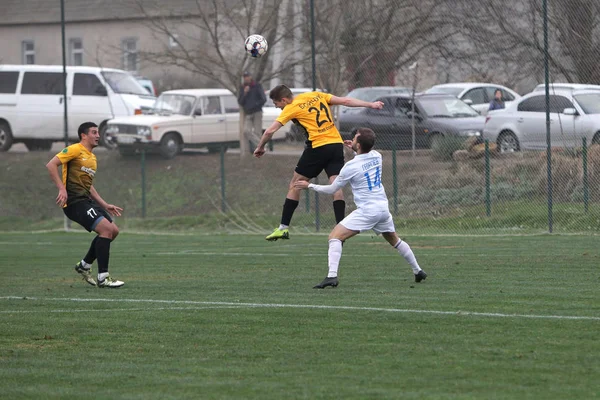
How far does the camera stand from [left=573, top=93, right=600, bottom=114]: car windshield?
19.0 m

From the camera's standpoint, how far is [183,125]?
93.0 ft

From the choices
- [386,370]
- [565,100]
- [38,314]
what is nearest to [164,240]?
[565,100]

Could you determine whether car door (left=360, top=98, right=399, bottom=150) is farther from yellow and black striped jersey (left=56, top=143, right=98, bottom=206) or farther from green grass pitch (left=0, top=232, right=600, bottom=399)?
yellow and black striped jersey (left=56, top=143, right=98, bottom=206)

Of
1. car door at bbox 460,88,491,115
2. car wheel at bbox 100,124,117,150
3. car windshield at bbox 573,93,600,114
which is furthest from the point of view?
car wheel at bbox 100,124,117,150

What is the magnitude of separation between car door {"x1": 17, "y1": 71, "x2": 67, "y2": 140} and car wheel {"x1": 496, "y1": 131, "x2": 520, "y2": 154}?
12619 millimetres

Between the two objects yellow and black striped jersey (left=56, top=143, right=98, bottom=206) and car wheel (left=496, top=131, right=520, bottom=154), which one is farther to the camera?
car wheel (left=496, top=131, right=520, bottom=154)

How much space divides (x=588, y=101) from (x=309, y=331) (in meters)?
12.1

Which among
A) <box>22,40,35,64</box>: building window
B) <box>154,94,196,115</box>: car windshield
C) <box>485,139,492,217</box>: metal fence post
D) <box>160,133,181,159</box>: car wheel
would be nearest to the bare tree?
<box>485,139,492,217</box>: metal fence post

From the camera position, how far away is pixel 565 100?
19094 mm

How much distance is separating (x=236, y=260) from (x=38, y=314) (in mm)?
5654

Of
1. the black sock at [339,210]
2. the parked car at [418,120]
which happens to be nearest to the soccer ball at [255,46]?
the black sock at [339,210]

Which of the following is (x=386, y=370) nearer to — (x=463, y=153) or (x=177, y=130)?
(x=463, y=153)

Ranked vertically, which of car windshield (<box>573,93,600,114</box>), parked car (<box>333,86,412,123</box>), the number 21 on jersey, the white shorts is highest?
parked car (<box>333,86,412,123</box>)

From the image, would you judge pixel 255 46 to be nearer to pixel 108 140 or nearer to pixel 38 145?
pixel 108 140
